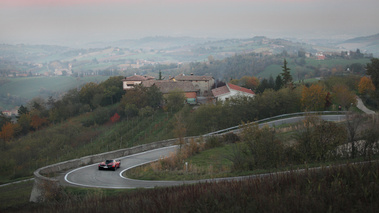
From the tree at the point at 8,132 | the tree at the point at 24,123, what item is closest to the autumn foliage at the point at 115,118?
the tree at the point at 8,132

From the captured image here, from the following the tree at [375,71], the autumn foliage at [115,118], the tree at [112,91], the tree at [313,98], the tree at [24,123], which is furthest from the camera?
the tree at [112,91]

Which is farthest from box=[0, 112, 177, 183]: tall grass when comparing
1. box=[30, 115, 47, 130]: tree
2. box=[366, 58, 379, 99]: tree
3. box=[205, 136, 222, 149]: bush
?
box=[366, 58, 379, 99]: tree

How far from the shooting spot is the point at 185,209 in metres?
6.70

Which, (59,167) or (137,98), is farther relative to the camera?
(137,98)

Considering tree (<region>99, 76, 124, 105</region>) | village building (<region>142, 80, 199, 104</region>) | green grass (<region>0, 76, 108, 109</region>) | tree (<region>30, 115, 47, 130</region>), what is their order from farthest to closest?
green grass (<region>0, 76, 108, 109</region>) → tree (<region>99, 76, 124, 105</region>) → village building (<region>142, 80, 199, 104</region>) → tree (<region>30, 115, 47, 130</region>)

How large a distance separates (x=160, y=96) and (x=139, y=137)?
15549 mm

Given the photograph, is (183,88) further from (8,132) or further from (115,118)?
(8,132)

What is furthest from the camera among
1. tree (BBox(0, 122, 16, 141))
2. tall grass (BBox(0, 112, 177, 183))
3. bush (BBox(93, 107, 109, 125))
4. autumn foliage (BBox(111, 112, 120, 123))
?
bush (BBox(93, 107, 109, 125))

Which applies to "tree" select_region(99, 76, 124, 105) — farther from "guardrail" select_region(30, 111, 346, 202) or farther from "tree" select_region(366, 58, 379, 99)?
"tree" select_region(366, 58, 379, 99)

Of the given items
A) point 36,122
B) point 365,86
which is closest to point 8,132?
point 36,122

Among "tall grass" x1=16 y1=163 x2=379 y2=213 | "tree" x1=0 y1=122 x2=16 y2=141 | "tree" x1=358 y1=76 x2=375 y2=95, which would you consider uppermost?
"tall grass" x1=16 y1=163 x2=379 y2=213

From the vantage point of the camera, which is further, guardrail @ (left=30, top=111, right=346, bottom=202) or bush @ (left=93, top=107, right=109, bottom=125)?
bush @ (left=93, top=107, right=109, bottom=125)

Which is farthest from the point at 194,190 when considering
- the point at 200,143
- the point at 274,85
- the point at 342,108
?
the point at 274,85

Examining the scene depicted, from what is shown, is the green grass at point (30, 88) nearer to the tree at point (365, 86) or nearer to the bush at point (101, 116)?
the bush at point (101, 116)
